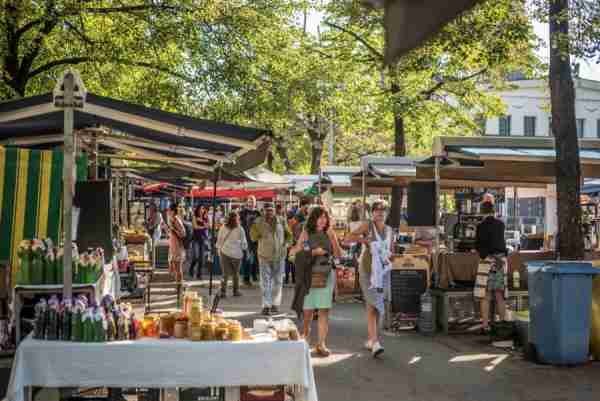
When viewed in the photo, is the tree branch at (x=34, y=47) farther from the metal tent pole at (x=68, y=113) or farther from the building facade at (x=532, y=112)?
the building facade at (x=532, y=112)

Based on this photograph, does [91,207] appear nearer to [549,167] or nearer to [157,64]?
[549,167]

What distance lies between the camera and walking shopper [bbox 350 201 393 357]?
33.6 feet

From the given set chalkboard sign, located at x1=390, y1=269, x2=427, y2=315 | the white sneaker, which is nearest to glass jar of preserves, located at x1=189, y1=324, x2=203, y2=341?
the white sneaker

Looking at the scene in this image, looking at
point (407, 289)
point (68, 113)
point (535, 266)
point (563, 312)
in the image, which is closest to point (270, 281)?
point (407, 289)

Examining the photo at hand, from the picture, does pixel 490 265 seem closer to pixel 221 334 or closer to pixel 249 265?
pixel 221 334

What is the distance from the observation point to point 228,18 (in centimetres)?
1925

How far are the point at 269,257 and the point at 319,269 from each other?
4612 millimetres

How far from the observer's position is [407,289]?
12898mm

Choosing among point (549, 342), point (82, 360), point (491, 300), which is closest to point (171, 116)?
point (82, 360)

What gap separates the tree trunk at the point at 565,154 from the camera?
12.4 meters

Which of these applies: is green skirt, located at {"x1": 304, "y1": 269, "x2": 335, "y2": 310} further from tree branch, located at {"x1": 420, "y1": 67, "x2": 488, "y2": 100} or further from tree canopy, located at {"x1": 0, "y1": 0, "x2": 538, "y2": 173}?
tree branch, located at {"x1": 420, "y1": 67, "x2": 488, "y2": 100}

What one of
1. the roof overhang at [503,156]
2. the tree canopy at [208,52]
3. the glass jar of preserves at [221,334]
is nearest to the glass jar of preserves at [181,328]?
the glass jar of preserves at [221,334]

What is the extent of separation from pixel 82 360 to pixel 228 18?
13977 mm

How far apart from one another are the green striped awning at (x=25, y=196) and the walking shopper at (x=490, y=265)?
20.1ft
